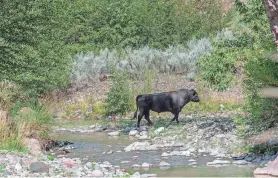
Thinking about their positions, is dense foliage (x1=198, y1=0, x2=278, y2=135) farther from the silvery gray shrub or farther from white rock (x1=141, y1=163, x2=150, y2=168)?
the silvery gray shrub

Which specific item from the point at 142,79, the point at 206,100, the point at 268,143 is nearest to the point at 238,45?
the point at 268,143

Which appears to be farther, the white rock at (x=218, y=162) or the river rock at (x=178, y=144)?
the river rock at (x=178, y=144)

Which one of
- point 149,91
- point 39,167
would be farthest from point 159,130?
point 39,167

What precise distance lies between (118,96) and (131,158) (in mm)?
9044

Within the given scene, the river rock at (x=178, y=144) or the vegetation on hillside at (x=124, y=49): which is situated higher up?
the vegetation on hillside at (x=124, y=49)

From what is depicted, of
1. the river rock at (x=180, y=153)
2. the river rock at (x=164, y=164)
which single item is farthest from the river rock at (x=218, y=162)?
the river rock at (x=180, y=153)

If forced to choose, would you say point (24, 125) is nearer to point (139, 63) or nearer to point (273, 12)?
point (273, 12)

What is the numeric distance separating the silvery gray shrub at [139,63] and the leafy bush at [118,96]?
433 cm

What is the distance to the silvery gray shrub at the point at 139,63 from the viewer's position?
2772 cm

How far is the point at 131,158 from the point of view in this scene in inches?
527

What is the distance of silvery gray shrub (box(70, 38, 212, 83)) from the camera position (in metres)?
27.7

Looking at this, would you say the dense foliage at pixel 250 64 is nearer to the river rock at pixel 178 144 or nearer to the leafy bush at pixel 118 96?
the river rock at pixel 178 144

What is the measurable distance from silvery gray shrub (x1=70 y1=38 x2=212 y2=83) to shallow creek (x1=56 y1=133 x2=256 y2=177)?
354 inches

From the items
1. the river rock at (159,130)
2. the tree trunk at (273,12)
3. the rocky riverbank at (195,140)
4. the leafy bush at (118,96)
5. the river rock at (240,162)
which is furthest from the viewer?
the leafy bush at (118,96)
